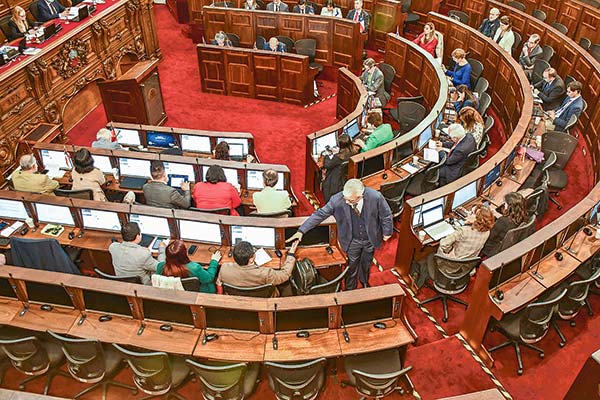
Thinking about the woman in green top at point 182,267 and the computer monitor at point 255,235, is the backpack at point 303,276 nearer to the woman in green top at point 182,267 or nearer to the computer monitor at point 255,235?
the computer monitor at point 255,235

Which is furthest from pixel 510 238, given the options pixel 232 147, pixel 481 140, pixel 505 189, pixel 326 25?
pixel 326 25

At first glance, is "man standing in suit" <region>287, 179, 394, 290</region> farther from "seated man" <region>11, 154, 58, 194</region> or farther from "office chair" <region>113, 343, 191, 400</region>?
"seated man" <region>11, 154, 58, 194</region>

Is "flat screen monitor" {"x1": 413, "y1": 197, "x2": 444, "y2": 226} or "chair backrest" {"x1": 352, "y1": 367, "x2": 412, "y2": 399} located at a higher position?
"flat screen monitor" {"x1": 413, "y1": 197, "x2": 444, "y2": 226}

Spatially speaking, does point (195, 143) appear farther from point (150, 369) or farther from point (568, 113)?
point (568, 113)

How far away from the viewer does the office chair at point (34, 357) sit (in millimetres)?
4457

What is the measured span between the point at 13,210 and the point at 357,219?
13.3 ft

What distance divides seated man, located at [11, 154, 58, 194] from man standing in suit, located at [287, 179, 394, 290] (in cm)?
315

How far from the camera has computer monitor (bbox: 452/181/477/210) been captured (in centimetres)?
610

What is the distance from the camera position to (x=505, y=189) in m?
A: 6.56

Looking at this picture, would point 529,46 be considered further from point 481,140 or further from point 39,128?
point 39,128

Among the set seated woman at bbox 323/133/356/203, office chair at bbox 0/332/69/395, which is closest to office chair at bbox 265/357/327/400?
office chair at bbox 0/332/69/395

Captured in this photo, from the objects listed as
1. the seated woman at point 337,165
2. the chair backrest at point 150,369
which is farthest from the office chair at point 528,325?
the chair backrest at point 150,369

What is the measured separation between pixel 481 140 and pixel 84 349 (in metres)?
5.78

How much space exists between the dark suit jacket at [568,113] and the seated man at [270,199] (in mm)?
4748
